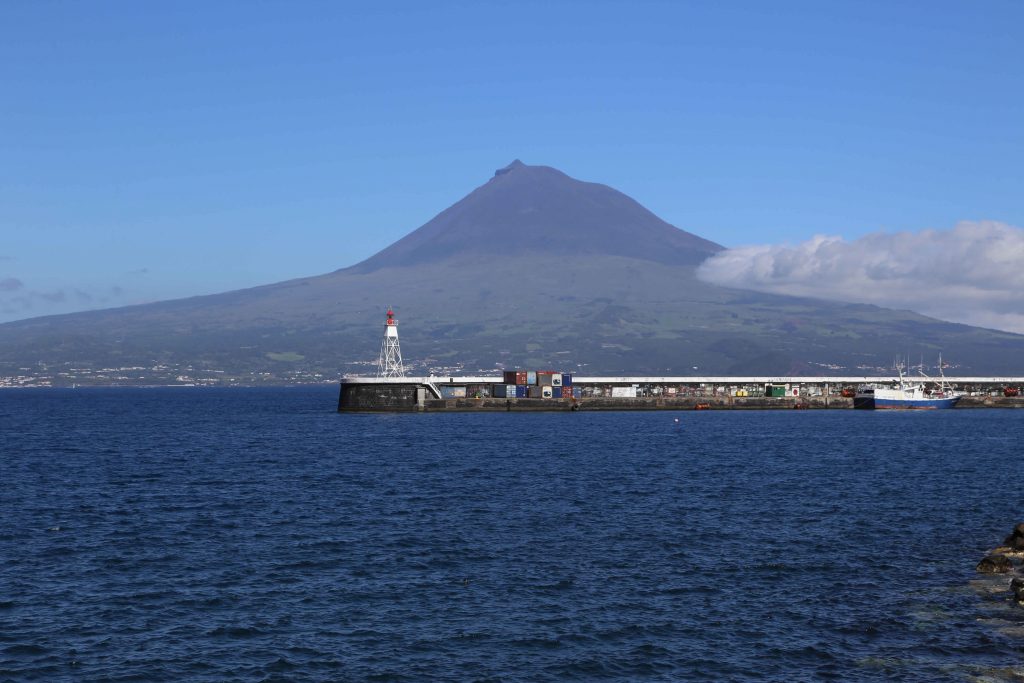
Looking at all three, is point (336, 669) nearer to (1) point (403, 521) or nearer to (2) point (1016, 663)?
(2) point (1016, 663)

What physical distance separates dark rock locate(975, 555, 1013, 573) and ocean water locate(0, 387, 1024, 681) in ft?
4.23

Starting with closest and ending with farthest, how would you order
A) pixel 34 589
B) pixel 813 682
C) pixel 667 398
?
pixel 813 682 < pixel 34 589 < pixel 667 398

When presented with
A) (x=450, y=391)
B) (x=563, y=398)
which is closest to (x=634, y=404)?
(x=563, y=398)

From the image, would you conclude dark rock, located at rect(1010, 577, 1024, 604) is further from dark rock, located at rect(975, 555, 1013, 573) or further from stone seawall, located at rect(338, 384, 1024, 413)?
stone seawall, located at rect(338, 384, 1024, 413)

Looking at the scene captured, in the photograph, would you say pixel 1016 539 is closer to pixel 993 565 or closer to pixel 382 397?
pixel 993 565

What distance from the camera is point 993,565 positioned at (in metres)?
45.3

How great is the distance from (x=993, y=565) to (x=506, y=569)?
20457 mm

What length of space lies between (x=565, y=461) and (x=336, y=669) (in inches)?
2459

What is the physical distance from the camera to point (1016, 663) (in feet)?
107

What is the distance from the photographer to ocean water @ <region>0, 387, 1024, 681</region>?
3372 centimetres

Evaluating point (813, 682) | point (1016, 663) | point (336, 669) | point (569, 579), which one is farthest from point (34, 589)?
point (1016, 663)

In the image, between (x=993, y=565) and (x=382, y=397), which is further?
(x=382, y=397)

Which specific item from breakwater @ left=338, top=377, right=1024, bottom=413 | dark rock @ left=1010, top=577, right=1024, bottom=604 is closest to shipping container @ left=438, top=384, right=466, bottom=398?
breakwater @ left=338, top=377, right=1024, bottom=413

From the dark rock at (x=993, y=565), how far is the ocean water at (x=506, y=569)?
1291mm
